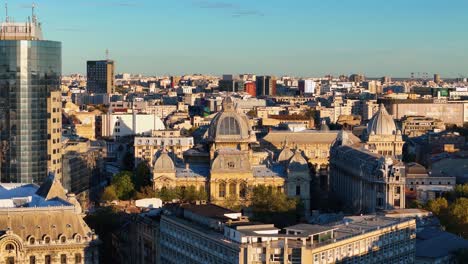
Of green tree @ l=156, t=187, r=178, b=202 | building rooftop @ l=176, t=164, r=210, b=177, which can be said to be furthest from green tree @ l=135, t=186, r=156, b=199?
building rooftop @ l=176, t=164, r=210, b=177

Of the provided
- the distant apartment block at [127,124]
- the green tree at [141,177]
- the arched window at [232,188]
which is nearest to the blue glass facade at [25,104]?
the green tree at [141,177]

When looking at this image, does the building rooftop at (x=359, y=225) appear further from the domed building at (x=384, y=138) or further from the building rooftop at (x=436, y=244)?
the domed building at (x=384, y=138)

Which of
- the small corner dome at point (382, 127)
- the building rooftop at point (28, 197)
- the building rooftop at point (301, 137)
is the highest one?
the small corner dome at point (382, 127)

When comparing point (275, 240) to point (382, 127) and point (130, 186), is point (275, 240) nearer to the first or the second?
point (130, 186)

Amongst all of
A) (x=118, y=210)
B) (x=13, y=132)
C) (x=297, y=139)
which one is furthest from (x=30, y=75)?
(x=297, y=139)

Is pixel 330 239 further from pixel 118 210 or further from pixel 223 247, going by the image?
pixel 118 210
